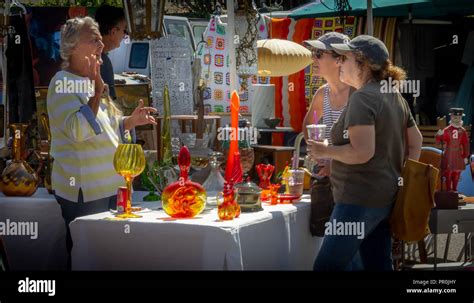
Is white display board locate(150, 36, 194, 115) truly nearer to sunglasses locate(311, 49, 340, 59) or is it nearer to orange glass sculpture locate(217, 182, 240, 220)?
sunglasses locate(311, 49, 340, 59)

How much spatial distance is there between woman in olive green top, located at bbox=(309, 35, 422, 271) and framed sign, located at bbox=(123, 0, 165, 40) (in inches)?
50.1

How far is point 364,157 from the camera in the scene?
3.04 metres

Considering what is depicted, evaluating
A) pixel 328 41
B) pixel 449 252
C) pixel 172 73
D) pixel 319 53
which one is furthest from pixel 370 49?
pixel 449 252

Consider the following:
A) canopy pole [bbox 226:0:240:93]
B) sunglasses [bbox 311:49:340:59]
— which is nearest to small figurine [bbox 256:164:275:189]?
canopy pole [bbox 226:0:240:93]

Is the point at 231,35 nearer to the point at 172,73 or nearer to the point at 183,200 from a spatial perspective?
the point at 183,200

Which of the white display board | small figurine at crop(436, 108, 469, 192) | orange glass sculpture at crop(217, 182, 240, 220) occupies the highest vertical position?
the white display board

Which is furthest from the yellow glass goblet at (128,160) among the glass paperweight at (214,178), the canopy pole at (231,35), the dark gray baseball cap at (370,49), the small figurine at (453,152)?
the small figurine at (453,152)

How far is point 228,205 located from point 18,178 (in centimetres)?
145

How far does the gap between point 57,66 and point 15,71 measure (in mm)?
1122

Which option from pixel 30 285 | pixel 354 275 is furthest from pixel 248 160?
pixel 30 285

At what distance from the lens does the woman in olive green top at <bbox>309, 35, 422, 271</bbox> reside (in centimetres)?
307

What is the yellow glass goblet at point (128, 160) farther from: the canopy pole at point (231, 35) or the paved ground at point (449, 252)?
the paved ground at point (449, 252)

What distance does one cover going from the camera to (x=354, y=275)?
3.24 meters

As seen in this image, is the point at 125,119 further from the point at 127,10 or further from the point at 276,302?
the point at 276,302
